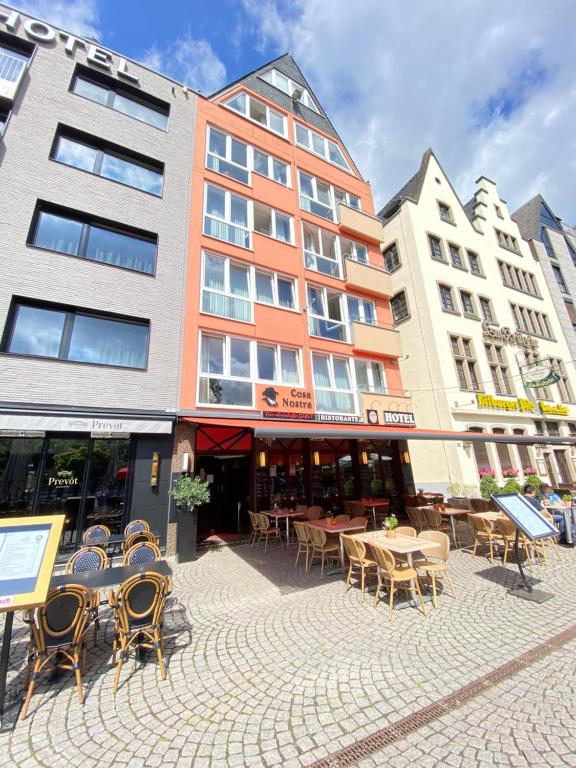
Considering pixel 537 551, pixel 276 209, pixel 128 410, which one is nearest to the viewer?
pixel 537 551

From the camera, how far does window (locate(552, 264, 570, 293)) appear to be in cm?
2633

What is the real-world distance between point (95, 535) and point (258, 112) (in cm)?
1925

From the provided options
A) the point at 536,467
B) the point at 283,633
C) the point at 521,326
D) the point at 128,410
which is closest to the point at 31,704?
the point at 283,633

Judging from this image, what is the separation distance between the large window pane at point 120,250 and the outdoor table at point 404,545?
412 inches

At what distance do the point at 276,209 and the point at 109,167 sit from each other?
643 centimetres

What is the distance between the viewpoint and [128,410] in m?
9.00

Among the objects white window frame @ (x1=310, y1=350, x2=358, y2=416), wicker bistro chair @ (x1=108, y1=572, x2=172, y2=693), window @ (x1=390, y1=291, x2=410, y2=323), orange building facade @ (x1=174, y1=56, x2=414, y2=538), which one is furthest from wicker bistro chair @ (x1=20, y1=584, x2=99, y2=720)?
window @ (x1=390, y1=291, x2=410, y2=323)

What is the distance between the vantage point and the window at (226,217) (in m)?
12.4

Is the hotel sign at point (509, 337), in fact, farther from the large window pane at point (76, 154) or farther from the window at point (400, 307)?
the large window pane at point (76, 154)

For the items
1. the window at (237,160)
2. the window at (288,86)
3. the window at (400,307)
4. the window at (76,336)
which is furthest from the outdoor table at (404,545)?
the window at (288,86)

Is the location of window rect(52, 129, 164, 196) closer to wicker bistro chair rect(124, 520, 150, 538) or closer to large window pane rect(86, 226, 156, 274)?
large window pane rect(86, 226, 156, 274)

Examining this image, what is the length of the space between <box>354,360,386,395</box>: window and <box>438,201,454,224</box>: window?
12.4m

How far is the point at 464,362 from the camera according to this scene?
17359 mm

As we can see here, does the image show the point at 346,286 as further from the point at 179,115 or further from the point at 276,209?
the point at 179,115
